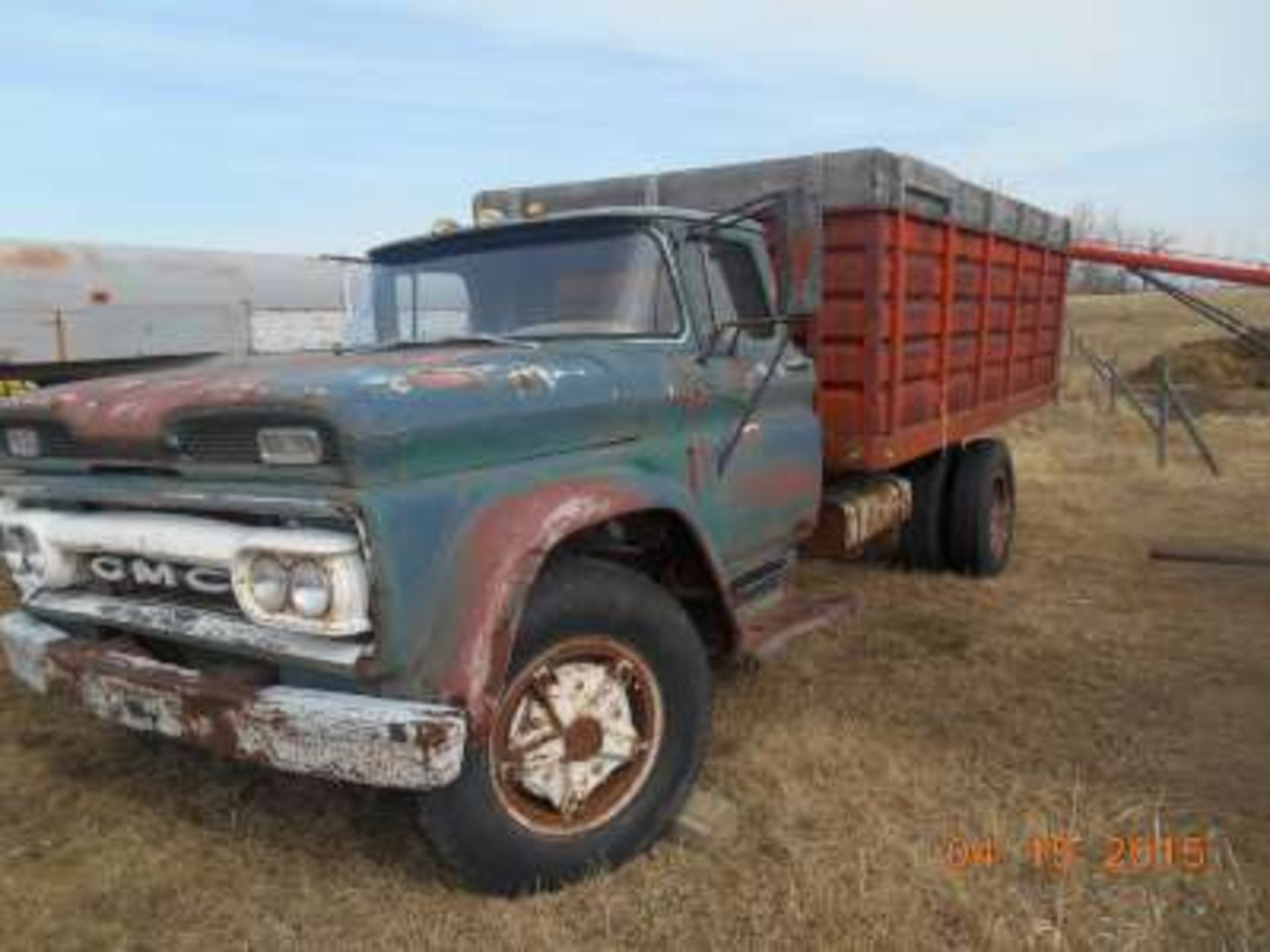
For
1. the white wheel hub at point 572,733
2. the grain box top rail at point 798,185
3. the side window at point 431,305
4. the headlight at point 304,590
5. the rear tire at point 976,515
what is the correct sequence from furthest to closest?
the rear tire at point 976,515 → the grain box top rail at point 798,185 → the side window at point 431,305 → the white wheel hub at point 572,733 → the headlight at point 304,590

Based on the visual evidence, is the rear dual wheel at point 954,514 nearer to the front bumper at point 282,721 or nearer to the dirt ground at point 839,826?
the dirt ground at point 839,826

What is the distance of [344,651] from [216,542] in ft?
1.48

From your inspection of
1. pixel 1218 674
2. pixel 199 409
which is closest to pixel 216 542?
pixel 199 409

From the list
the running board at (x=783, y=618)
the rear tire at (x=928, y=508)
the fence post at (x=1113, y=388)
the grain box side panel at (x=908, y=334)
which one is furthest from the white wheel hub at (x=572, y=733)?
the fence post at (x=1113, y=388)

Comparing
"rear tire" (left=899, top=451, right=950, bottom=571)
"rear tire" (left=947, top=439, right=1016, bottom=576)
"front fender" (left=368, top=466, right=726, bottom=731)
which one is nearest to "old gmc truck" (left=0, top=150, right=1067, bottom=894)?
"front fender" (left=368, top=466, right=726, bottom=731)

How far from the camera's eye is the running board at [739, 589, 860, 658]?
391cm

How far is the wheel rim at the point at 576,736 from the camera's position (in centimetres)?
294

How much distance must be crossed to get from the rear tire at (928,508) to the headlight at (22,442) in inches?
188

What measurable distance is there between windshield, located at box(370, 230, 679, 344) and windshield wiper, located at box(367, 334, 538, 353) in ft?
0.07

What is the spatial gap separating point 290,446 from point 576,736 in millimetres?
1176

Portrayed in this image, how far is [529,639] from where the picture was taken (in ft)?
9.41

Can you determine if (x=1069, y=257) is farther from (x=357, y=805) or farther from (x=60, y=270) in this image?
(x=60, y=270)

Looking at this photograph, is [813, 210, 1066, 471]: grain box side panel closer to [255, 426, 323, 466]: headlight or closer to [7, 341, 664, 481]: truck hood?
[7, 341, 664, 481]: truck hood

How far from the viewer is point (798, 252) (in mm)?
3705
